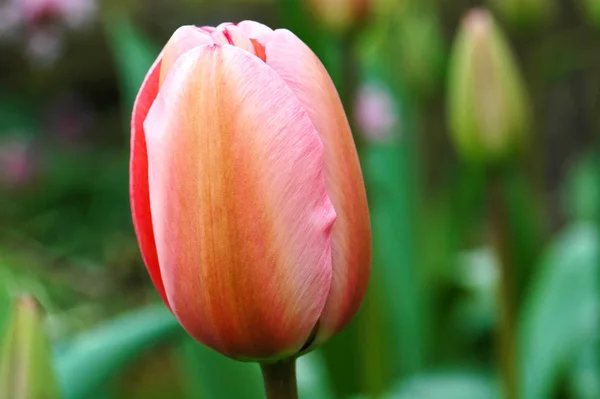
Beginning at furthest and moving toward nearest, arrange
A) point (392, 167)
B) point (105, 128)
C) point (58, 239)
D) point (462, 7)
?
point (105, 128)
point (58, 239)
point (462, 7)
point (392, 167)

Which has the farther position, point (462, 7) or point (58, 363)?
point (462, 7)

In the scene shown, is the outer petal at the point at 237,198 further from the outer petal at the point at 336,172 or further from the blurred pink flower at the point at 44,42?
the blurred pink flower at the point at 44,42

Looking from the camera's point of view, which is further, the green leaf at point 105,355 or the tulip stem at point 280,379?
the green leaf at point 105,355

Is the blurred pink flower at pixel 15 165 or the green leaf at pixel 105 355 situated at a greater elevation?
the blurred pink flower at pixel 15 165

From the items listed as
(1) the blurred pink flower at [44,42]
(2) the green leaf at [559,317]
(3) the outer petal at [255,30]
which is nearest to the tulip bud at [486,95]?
(2) the green leaf at [559,317]

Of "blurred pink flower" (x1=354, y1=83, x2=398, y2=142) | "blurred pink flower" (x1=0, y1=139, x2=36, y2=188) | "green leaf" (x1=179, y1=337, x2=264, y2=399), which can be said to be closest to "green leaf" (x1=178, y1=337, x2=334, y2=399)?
"green leaf" (x1=179, y1=337, x2=264, y2=399)

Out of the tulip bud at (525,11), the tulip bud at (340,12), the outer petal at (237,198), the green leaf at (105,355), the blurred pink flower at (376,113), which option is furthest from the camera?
the blurred pink flower at (376,113)

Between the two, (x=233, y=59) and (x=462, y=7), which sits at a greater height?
(x=462, y=7)

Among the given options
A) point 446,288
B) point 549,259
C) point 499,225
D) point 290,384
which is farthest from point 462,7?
point 290,384

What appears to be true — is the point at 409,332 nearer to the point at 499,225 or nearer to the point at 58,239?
the point at 499,225
